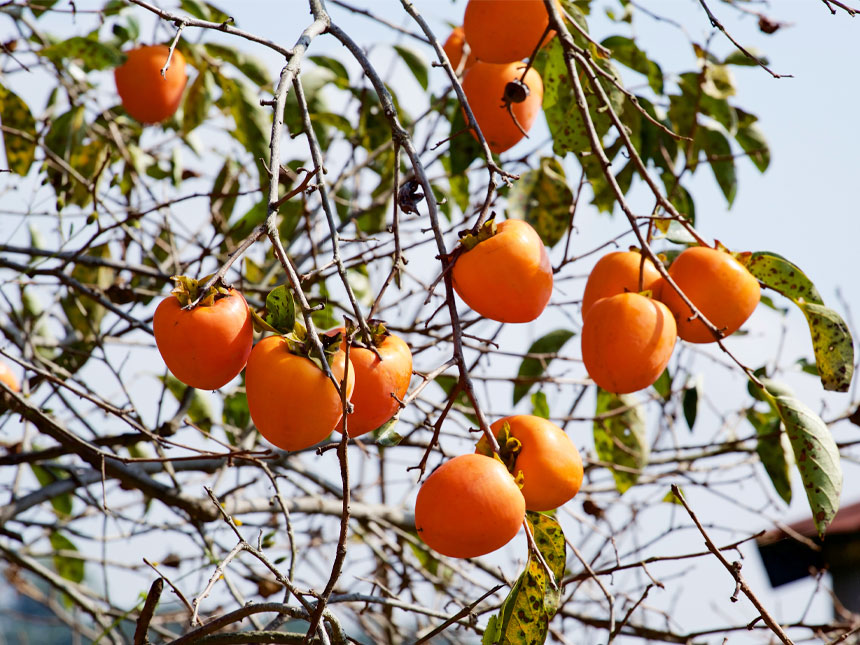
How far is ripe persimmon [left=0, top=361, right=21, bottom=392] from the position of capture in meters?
2.26

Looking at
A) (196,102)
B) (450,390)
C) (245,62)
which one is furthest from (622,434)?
(196,102)

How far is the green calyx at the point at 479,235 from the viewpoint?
1.14m

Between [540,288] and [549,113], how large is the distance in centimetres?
65

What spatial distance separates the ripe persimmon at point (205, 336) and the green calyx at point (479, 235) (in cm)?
31

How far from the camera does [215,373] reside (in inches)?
38.4

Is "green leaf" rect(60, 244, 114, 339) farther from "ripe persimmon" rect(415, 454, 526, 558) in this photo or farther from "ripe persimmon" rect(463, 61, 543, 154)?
"ripe persimmon" rect(415, 454, 526, 558)

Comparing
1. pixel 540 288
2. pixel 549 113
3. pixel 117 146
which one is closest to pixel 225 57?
pixel 117 146

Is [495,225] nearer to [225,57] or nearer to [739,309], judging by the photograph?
[739,309]

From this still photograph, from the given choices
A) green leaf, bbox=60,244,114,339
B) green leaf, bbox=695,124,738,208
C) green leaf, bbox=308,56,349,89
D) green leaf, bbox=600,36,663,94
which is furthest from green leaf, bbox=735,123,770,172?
green leaf, bbox=60,244,114,339

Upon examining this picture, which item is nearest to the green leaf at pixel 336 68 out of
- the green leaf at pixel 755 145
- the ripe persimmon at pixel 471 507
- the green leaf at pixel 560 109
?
the green leaf at pixel 560 109

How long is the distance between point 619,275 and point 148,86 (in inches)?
63.6

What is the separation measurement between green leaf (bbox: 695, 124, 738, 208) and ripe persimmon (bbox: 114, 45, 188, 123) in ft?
4.69

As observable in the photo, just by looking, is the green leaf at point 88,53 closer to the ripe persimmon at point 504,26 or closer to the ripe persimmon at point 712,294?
the ripe persimmon at point 504,26

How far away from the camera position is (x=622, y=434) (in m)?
1.97
